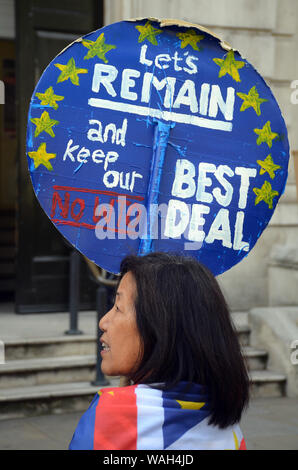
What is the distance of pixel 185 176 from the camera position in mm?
2359

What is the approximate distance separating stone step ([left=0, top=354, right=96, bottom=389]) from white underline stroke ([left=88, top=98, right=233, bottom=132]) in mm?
3750

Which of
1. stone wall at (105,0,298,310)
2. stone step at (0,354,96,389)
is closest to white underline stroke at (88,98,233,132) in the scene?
stone step at (0,354,96,389)

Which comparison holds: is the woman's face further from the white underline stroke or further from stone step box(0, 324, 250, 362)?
stone step box(0, 324, 250, 362)

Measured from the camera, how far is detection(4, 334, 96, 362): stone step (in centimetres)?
609

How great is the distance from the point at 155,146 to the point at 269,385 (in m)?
4.39

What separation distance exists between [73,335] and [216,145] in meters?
4.21

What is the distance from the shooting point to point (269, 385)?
6.38 metres

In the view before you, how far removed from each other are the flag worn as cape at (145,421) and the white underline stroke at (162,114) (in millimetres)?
1068

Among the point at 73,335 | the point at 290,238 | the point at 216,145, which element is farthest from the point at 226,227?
the point at 290,238

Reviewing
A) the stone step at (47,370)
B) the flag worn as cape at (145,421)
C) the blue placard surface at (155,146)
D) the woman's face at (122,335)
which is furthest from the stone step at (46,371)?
the flag worn as cape at (145,421)

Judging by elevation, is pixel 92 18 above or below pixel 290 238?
above

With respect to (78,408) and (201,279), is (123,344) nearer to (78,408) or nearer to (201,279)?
(201,279)

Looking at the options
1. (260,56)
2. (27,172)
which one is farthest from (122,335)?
(260,56)

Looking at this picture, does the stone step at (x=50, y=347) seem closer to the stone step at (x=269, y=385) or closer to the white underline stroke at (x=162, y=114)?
the stone step at (x=269, y=385)
